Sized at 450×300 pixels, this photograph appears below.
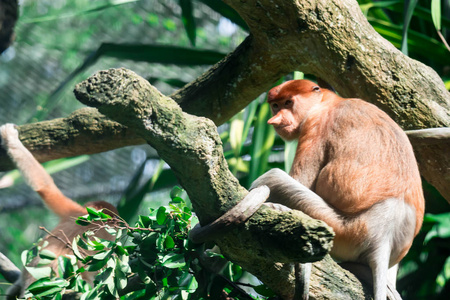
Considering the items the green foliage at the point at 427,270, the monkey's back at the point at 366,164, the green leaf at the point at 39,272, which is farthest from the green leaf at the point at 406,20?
the green leaf at the point at 39,272

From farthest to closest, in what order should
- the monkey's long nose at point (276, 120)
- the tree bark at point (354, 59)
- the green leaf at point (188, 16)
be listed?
the green leaf at point (188, 16), the monkey's long nose at point (276, 120), the tree bark at point (354, 59)

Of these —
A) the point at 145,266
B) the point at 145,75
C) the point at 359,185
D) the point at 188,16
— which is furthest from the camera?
the point at 145,75

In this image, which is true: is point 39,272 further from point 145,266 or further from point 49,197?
point 49,197

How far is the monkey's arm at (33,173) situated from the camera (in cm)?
262

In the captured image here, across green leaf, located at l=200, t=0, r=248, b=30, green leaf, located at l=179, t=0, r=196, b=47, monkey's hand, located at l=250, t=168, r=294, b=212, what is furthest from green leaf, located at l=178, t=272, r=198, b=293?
green leaf, located at l=200, t=0, r=248, b=30

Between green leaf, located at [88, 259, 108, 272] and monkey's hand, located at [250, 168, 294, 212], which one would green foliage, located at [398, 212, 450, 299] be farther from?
green leaf, located at [88, 259, 108, 272]

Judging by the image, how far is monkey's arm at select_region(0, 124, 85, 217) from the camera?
2.62 metres

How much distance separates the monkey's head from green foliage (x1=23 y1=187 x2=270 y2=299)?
73cm

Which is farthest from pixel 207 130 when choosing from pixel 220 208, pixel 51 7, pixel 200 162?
pixel 51 7

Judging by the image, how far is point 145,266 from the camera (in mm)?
1410

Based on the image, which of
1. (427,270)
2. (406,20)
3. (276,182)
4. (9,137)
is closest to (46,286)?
→ (276,182)

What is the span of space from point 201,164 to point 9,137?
1.93 meters

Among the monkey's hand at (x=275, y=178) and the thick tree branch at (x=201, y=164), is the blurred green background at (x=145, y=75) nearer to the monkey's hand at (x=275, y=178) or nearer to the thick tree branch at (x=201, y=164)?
the monkey's hand at (x=275, y=178)

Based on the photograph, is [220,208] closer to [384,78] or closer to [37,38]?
[384,78]
